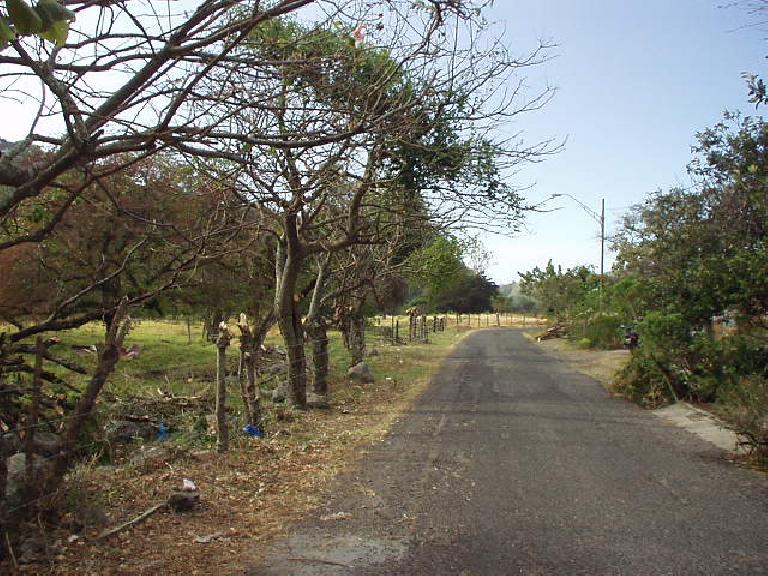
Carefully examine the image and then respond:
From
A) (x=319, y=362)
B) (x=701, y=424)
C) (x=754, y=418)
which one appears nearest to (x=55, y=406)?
(x=319, y=362)

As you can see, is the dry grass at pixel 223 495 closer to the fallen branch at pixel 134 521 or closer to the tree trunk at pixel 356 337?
the fallen branch at pixel 134 521

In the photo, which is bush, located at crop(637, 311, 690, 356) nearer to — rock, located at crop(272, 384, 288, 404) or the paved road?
the paved road

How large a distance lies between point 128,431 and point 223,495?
16.7 feet

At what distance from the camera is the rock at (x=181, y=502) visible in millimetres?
6215

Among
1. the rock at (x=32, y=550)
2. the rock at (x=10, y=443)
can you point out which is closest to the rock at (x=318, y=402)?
the rock at (x=10, y=443)

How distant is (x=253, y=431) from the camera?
998 centimetres

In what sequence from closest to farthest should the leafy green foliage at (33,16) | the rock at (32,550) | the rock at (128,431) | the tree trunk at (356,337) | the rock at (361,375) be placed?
1. the leafy green foliage at (33,16)
2. the rock at (32,550)
3. the rock at (128,431)
4. the rock at (361,375)
5. the tree trunk at (356,337)

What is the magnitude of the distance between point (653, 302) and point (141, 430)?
10.1m

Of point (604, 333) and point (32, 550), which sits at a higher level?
point (604, 333)

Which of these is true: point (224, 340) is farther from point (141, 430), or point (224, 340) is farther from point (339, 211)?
point (339, 211)

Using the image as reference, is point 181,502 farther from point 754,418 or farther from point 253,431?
point 754,418

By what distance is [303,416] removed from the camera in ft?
40.3

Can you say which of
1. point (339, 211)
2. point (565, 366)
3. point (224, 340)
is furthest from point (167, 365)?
point (224, 340)

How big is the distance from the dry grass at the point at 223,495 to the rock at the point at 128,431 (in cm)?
222
